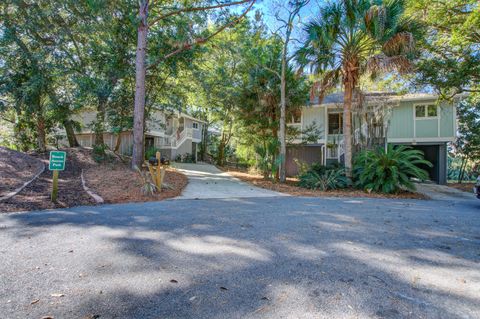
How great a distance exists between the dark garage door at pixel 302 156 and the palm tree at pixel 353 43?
6773 mm

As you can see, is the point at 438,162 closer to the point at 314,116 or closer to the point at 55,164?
the point at 314,116

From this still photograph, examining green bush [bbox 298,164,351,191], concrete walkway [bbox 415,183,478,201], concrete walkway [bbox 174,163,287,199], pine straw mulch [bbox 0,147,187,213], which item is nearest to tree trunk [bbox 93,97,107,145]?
pine straw mulch [bbox 0,147,187,213]

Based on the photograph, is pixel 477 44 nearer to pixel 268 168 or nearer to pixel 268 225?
pixel 268 168

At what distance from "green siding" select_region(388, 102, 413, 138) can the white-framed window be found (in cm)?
36

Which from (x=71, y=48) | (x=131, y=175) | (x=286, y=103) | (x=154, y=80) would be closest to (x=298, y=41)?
(x=286, y=103)

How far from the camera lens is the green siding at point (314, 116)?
17.0 meters

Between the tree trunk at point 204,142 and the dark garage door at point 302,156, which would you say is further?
the tree trunk at point 204,142

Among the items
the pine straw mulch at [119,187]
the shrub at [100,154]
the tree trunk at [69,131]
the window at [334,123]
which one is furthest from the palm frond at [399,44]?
the tree trunk at [69,131]

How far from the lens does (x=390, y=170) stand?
9352 millimetres

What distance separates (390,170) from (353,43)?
4.94 meters

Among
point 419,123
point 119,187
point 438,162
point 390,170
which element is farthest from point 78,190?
point 438,162

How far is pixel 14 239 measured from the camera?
361 centimetres

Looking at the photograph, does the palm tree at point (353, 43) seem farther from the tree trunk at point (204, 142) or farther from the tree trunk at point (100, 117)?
the tree trunk at point (204, 142)

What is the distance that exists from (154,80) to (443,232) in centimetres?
1282
